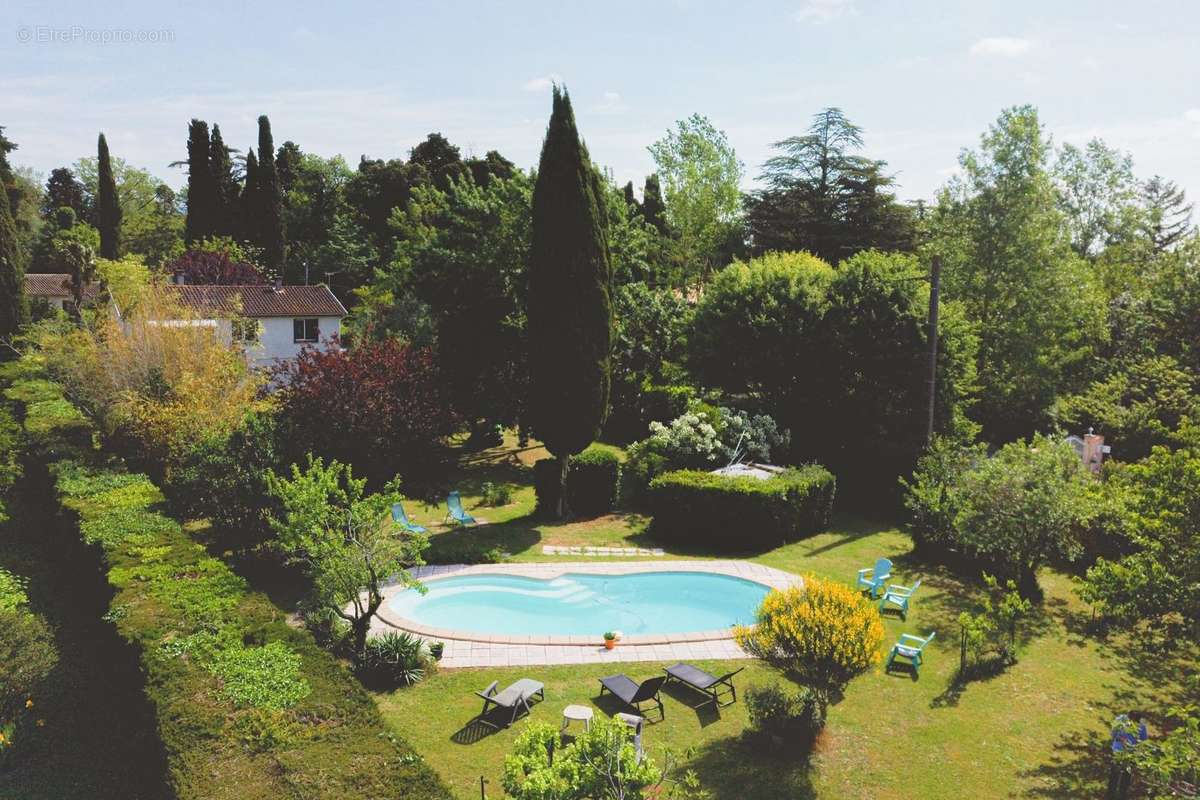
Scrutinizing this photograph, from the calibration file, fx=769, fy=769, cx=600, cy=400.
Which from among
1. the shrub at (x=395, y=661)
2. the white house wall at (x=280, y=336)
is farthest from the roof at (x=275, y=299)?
the shrub at (x=395, y=661)

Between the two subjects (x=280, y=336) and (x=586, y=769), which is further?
(x=280, y=336)

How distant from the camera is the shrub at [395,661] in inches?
471

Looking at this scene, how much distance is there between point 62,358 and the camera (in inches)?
981

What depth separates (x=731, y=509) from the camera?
19344 mm

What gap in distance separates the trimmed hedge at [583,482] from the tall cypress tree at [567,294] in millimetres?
634

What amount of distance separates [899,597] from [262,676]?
11.9 meters

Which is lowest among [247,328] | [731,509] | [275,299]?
[731,509]

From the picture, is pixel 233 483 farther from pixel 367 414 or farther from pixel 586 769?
pixel 586 769

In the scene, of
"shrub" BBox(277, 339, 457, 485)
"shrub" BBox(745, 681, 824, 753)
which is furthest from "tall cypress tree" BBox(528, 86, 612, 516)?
"shrub" BBox(745, 681, 824, 753)

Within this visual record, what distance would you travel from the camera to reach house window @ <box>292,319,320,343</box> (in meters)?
39.4

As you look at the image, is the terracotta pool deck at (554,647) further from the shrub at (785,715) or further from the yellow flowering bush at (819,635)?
the yellow flowering bush at (819,635)

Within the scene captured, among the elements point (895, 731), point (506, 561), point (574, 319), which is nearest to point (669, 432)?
point (574, 319)

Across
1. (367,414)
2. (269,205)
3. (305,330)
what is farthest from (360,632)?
(269,205)

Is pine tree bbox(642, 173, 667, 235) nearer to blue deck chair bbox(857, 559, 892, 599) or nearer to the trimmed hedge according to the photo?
the trimmed hedge
